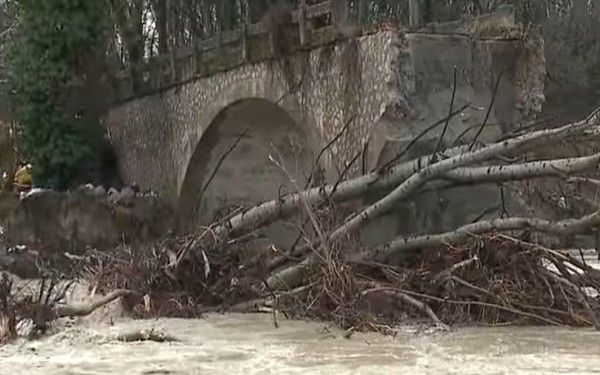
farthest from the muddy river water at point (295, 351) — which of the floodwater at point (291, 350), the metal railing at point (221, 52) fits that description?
the metal railing at point (221, 52)

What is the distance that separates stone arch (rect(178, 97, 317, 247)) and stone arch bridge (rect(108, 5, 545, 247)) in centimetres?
3

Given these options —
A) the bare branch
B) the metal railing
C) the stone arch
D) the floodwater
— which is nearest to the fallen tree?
the bare branch

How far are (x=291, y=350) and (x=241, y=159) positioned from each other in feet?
44.0

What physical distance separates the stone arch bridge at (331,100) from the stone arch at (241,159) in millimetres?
28

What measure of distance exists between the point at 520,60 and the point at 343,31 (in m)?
2.65

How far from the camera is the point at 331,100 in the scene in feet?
55.2

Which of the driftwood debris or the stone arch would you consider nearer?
the driftwood debris

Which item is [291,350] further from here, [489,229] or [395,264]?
[489,229]

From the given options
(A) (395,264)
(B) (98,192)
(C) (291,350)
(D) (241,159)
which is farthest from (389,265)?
(B) (98,192)

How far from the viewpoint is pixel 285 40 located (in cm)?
1803

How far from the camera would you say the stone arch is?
20.4m

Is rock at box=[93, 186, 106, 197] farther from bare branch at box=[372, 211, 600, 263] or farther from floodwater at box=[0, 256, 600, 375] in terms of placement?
bare branch at box=[372, 211, 600, 263]

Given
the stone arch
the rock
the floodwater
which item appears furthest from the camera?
the rock

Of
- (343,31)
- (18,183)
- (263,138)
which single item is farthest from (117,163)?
(343,31)
